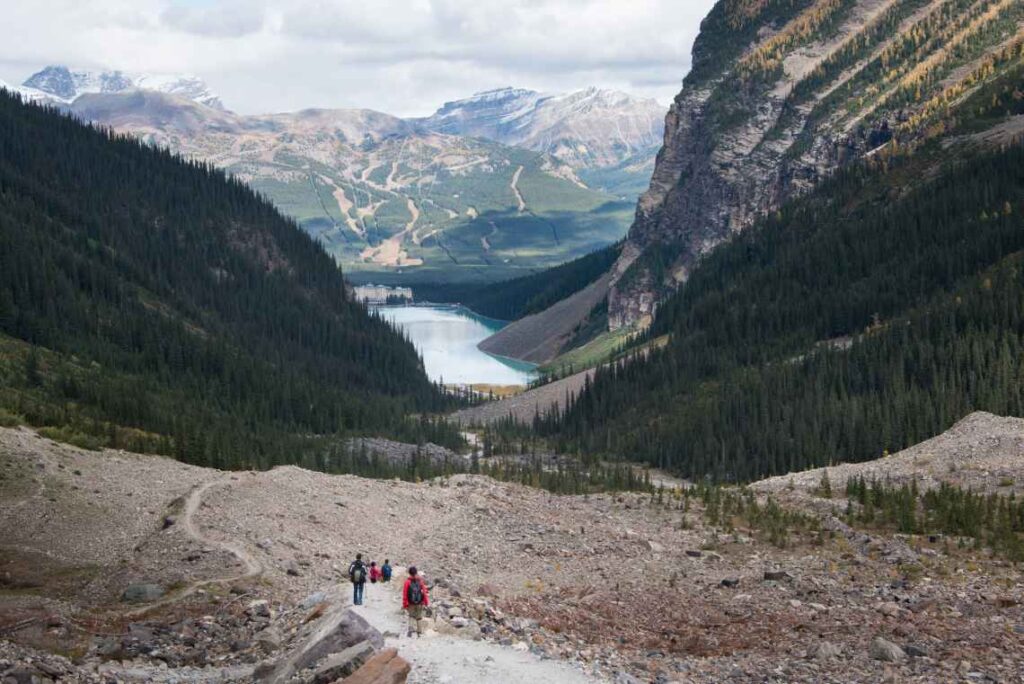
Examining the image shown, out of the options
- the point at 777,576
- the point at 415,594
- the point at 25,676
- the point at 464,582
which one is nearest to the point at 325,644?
the point at 415,594

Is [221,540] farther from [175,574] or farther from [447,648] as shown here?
[447,648]

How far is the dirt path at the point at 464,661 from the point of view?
150 ft

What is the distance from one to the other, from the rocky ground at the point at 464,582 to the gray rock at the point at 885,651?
0.10 metres

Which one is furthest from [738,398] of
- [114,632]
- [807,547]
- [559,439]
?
[114,632]

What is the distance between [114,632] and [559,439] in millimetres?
144398

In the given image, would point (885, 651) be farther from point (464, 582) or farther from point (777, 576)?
point (464, 582)

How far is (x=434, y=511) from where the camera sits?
3273 inches

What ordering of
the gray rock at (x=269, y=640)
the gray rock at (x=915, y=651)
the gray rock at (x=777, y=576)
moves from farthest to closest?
the gray rock at (x=777, y=576), the gray rock at (x=269, y=640), the gray rock at (x=915, y=651)

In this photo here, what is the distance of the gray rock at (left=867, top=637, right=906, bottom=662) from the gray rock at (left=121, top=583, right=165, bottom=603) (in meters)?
30.2

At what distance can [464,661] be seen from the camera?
47062 millimetres

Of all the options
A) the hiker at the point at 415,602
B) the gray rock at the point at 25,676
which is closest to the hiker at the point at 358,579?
the hiker at the point at 415,602

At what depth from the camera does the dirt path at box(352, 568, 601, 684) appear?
4559 cm

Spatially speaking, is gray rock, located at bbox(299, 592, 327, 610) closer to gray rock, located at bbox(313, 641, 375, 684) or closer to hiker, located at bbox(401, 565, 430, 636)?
hiker, located at bbox(401, 565, 430, 636)

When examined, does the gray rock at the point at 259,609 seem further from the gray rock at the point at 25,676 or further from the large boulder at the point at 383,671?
the large boulder at the point at 383,671
